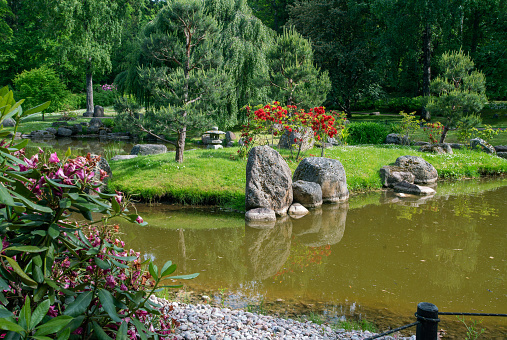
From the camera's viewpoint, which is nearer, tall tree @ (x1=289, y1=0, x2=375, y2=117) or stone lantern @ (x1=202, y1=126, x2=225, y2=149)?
stone lantern @ (x1=202, y1=126, x2=225, y2=149)

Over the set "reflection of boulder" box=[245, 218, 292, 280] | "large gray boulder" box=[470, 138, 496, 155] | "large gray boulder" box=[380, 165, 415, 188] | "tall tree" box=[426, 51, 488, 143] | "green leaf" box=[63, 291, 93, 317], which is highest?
"tall tree" box=[426, 51, 488, 143]

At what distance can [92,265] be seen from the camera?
2025mm

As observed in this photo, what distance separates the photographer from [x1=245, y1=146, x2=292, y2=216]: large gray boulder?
345 inches

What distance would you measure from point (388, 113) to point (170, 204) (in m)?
24.9

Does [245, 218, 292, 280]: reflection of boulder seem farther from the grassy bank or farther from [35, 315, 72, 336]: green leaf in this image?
[35, 315, 72, 336]: green leaf

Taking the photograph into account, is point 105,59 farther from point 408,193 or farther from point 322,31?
Answer: point 408,193

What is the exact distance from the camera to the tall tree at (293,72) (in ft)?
48.2

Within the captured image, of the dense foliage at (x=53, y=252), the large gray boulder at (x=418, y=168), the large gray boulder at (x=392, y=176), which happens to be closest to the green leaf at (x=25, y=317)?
the dense foliage at (x=53, y=252)

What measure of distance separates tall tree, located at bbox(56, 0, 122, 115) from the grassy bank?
1689 centimetres

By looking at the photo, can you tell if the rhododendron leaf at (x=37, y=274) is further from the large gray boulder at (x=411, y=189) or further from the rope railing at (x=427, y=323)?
the large gray boulder at (x=411, y=189)

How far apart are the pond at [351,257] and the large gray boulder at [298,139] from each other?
3.26m

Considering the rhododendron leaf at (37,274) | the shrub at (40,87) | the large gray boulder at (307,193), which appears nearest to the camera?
the rhododendron leaf at (37,274)

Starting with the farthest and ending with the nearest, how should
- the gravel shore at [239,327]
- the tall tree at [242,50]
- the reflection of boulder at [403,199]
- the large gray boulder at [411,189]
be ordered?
the tall tree at [242,50] < the large gray boulder at [411,189] < the reflection of boulder at [403,199] < the gravel shore at [239,327]

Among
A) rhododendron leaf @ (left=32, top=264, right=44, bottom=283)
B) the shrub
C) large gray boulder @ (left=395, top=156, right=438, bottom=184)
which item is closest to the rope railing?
rhododendron leaf @ (left=32, top=264, right=44, bottom=283)
